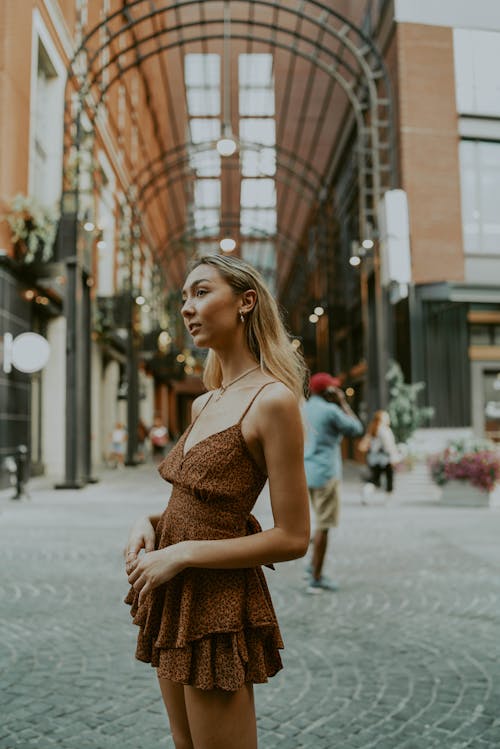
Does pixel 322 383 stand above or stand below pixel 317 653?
above

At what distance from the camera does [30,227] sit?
53.9ft

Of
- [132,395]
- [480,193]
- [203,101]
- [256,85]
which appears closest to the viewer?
[480,193]

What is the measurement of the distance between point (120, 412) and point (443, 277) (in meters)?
20.1

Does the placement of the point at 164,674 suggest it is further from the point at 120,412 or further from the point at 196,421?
the point at 120,412

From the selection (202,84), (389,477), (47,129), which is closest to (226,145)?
(47,129)

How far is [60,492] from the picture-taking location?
1634 centimetres

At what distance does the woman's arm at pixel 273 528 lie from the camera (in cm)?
188

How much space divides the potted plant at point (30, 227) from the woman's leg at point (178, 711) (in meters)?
15.1

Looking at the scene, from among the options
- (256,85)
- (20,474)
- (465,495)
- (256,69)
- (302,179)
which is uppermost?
(256,85)

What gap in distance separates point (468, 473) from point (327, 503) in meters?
7.79

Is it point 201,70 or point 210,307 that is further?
point 201,70

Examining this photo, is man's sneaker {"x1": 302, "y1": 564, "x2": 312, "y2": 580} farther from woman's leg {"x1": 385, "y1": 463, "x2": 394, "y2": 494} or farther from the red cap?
woman's leg {"x1": 385, "y1": 463, "x2": 394, "y2": 494}

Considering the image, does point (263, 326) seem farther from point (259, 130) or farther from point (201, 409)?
point (259, 130)

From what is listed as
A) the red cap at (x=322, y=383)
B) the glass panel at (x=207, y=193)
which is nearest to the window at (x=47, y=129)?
the red cap at (x=322, y=383)
